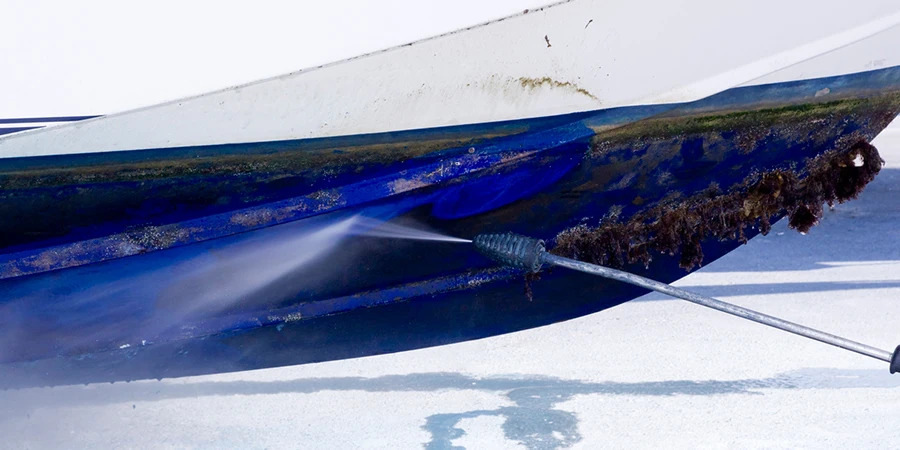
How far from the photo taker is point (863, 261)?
4.59 m

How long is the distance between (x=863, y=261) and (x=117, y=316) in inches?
156

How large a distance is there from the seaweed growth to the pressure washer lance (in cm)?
34

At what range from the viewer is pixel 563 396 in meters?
2.96

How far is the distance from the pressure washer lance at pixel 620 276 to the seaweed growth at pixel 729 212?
34cm

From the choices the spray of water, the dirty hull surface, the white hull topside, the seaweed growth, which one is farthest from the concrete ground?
the white hull topside

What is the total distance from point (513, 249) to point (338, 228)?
0.57 m

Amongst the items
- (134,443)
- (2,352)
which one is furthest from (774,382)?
(2,352)

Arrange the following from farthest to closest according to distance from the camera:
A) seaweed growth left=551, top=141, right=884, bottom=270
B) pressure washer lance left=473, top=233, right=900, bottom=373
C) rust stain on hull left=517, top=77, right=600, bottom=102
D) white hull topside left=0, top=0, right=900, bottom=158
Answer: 1. seaweed growth left=551, top=141, right=884, bottom=270
2. rust stain on hull left=517, top=77, right=600, bottom=102
3. white hull topside left=0, top=0, right=900, bottom=158
4. pressure washer lance left=473, top=233, right=900, bottom=373

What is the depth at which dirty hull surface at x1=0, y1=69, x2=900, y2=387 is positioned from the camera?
2.45m

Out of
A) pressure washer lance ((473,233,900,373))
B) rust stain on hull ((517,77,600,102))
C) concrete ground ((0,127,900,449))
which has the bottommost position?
concrete ground ((0,127,900,449))

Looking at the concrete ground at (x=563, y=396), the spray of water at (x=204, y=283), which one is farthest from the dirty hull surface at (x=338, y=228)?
the concrete ground at (x=563, y=396)

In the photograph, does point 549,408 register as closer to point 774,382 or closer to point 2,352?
point 774,382

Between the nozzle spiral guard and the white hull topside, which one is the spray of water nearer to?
the nozzle spiral guard

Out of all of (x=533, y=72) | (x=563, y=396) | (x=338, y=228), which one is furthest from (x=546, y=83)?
(x=563, y=396)
